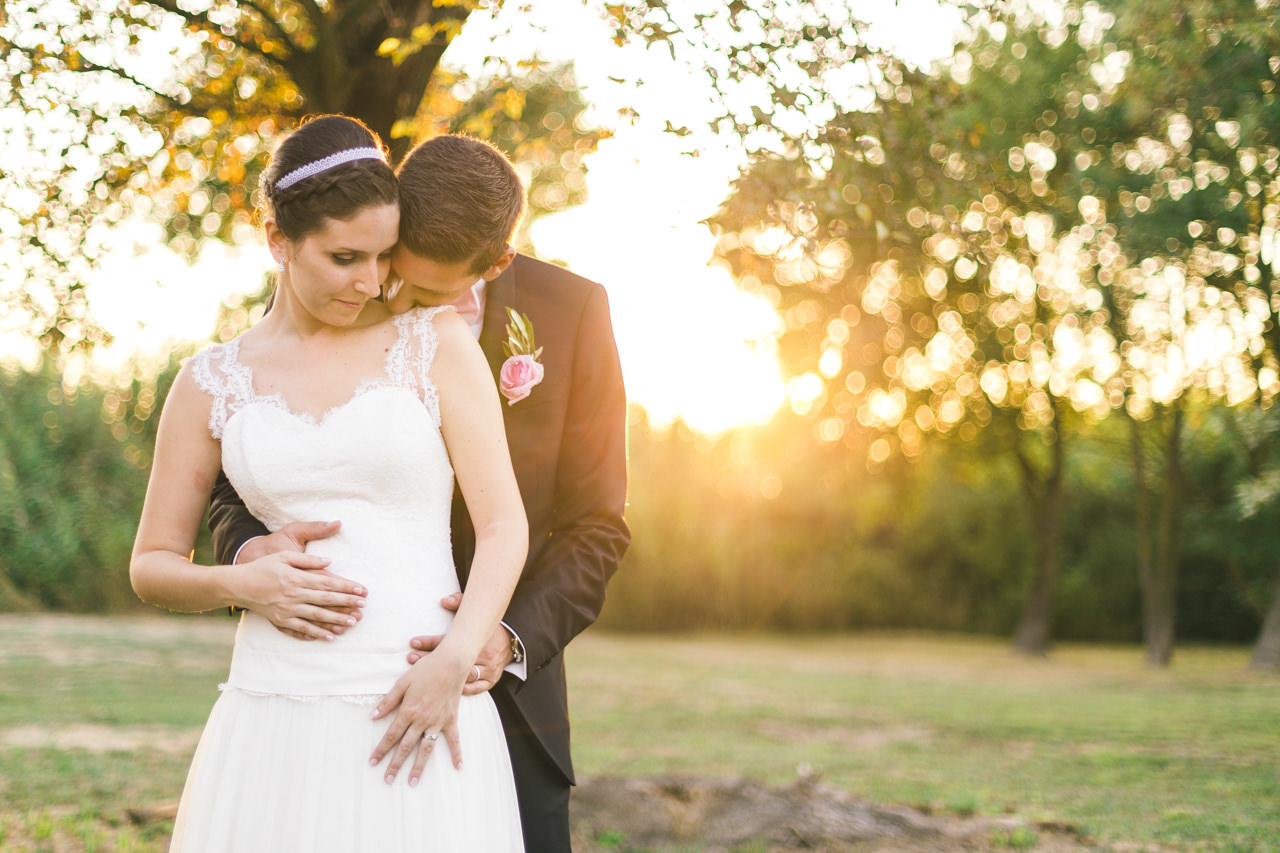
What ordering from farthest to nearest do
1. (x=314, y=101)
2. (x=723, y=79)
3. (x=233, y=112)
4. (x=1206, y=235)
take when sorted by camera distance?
(x=1206, y=235), (x=233, y=112), (x=314, y=101), (x=723, y=79)

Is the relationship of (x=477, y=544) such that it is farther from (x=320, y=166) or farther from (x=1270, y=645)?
(x=1270, y=645)

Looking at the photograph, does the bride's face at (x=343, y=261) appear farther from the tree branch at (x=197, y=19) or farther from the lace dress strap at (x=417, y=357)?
the tree branch at (x=197, y=19)

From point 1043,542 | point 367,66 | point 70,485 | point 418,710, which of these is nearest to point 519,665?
point 418,710

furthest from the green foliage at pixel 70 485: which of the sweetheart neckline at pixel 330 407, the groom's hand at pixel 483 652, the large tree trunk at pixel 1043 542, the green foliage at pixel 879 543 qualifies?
the groom's hand at pixel 483 652

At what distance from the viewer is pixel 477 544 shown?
2102 mm

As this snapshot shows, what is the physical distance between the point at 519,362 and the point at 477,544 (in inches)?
18.3

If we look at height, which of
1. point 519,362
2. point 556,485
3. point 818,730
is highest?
point 519,362

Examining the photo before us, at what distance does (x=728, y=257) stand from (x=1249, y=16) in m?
8.55

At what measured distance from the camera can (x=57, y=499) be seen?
17.5 m

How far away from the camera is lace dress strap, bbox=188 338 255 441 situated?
2.15m

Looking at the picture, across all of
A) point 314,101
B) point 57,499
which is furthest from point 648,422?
point 314,101

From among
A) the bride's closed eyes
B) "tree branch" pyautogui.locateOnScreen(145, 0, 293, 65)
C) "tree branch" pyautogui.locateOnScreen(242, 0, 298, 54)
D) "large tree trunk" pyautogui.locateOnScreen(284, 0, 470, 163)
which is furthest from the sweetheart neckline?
"tree branch" pyautogui.locateOnScreen(242, 0, 298, 54)

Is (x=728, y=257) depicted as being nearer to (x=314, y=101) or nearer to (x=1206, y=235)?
(x=314, y=101)

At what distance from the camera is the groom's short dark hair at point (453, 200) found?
2.06 m
